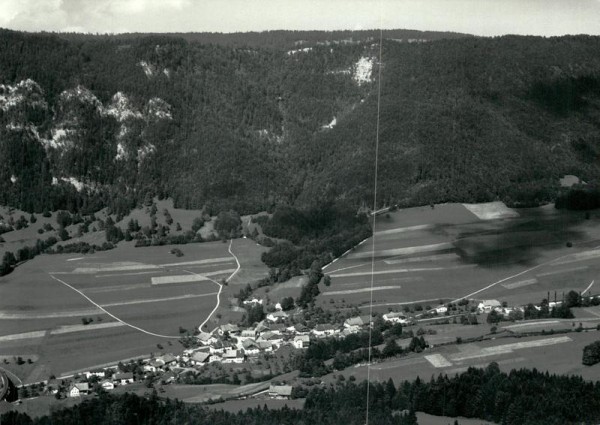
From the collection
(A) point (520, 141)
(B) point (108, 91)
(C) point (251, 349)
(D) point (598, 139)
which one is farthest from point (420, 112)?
(C) point (251, 349)

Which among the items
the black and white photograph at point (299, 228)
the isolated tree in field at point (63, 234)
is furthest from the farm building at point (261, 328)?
the isolated tree in field at point (63, 234)

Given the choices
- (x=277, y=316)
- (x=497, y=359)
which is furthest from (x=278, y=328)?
(x=497, y=359)

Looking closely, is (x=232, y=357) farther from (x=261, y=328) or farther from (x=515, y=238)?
(x=515, y=238)

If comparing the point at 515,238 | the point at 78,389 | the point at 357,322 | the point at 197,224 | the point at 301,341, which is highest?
the point at 197,224

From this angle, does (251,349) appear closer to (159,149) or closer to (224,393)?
(224,393)

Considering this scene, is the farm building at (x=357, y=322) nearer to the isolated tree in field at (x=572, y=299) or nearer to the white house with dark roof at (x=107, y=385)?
the isolated tree in field at (x=572, y=299)

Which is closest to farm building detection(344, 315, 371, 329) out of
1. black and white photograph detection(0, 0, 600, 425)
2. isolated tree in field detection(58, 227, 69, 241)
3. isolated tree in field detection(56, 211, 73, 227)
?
black and white photograph detection(0, 0, 600, 425)
